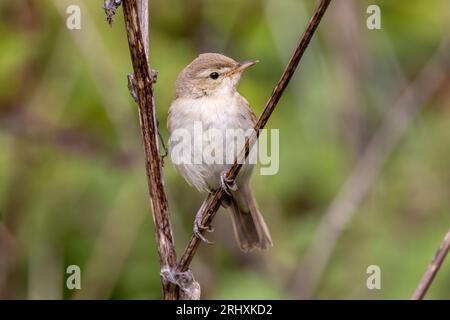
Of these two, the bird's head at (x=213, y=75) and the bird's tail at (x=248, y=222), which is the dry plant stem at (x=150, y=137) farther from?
the bird's tail at (x=248, y=222)

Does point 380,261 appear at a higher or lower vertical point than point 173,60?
A: lower

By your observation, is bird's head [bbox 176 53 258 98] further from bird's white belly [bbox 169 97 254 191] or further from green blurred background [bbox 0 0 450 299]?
green blurred background [bbox 0 0 450 299]

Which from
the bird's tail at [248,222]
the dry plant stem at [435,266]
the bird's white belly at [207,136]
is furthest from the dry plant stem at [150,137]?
the bird's tail at [248,222]

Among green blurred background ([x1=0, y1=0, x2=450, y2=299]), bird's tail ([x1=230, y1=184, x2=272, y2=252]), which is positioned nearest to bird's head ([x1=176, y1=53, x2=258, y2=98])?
green blurred background ([x1=0, y1=0, x2=450, y2=299])

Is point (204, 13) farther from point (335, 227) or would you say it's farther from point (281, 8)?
point (335, 227)

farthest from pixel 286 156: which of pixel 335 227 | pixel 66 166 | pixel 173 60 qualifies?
pixel 66 166

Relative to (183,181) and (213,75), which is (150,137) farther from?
(183,181)
